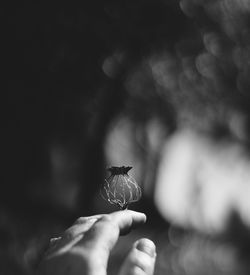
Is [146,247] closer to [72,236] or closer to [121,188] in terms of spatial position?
[72,236]

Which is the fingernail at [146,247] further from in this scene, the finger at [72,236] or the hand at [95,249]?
the finger at [72,236]

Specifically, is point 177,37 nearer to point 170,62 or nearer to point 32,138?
point 170,62

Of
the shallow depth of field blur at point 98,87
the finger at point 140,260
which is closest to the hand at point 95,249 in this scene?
the finger at point 140,260

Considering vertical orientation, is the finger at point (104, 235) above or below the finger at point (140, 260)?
above

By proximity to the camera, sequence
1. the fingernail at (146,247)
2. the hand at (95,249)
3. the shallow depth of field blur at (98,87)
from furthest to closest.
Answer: the shallow depth of field blur at (98,87) < the fingernail at (146,247) < the hand at (95,249)

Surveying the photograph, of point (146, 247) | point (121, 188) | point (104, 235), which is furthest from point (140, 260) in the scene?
point (121, 188)

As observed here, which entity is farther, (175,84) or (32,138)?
(175,84)

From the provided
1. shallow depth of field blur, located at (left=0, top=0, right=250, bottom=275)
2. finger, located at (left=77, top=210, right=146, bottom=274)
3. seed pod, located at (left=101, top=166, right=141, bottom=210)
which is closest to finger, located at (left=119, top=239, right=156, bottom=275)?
finger, located at (left=77, top=210, right=146, bottom=274)

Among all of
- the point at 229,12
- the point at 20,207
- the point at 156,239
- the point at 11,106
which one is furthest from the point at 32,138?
the point at 156,239
